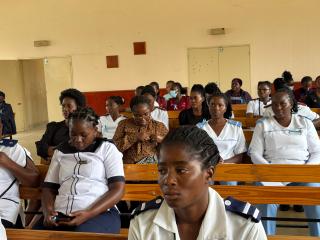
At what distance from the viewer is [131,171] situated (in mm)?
2926

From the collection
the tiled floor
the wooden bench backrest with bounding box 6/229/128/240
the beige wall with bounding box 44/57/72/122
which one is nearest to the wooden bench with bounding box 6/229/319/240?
the wooden bench backrest with bounding box 6/229/128/240

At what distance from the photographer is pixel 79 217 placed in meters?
2.20

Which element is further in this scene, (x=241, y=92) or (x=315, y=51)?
(x=315, y=51)

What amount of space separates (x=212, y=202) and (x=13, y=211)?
1.59 metres

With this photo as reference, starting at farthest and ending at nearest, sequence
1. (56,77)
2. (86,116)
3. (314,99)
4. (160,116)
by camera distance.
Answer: (56,77), (314,99), (160,116), (86,116)

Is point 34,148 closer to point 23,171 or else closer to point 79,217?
point 23,171

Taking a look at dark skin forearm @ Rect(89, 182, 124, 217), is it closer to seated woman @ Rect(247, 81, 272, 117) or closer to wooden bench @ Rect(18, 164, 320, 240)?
wooden bench @ Rect(18, 164, 320, 240)

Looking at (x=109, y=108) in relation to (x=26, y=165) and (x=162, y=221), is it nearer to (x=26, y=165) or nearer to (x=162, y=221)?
(x=26, y=165)

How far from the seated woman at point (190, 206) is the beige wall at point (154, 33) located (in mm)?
8646

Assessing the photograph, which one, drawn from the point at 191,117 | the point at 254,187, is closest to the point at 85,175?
the point at 254,187

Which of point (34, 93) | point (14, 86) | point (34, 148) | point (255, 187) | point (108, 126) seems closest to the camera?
point (255, 187)

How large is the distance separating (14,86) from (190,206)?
11.2 m

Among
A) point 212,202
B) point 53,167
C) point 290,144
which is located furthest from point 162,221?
point 290,144

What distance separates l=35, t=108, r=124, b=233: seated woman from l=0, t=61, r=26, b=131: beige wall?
952 centimetres
